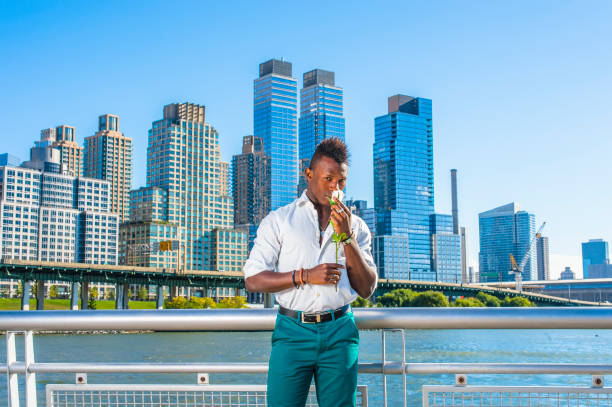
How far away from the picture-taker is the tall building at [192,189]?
156625 millimetres

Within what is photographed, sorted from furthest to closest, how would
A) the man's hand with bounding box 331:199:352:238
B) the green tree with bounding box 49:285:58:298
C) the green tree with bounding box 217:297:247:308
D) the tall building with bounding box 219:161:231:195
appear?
the tall building with bounding box 219:161:231:195, the green tree with bounding box 49:285:58:298, the green tree with bounding box 217:297:247:308, the man's hand with bounding box 331:199:352:238

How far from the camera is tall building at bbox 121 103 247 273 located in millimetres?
156625

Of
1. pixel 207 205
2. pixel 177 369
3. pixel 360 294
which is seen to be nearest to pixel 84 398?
pixel 177 369

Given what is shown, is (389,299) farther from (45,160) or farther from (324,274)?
(45,160)

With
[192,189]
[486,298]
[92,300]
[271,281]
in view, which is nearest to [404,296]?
[486,298]

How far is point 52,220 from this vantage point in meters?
136

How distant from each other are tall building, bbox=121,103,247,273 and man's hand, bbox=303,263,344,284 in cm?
15152

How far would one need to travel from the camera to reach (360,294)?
274 centimetres

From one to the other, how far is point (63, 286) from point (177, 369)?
126890 mm

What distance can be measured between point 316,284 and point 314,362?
32 cm

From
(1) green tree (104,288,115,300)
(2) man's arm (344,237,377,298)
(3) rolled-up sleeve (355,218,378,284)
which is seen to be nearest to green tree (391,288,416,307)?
(1) green tree (104,288,115,300)

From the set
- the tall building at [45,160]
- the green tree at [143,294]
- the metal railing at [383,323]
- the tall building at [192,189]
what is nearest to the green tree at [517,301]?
the green tree at [143,294]

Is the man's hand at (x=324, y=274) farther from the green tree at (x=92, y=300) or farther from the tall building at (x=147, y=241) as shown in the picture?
the tall building at (x=147, y=241)

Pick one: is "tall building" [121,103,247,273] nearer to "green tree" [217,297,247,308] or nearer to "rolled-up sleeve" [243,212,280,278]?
"green tree" [217,297,247,308]
